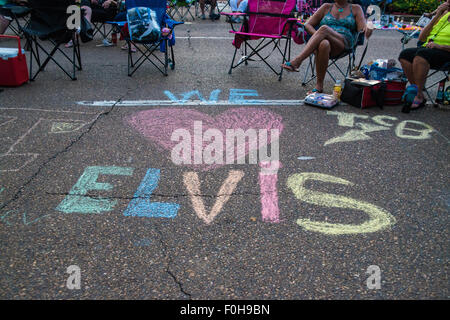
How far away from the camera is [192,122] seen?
13.0 ft

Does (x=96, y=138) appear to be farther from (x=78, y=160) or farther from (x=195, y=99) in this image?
(x=195, y=99)

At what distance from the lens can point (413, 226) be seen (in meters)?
2.40

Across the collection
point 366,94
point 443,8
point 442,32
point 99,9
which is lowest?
point 366,94

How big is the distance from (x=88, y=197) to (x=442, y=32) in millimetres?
4420

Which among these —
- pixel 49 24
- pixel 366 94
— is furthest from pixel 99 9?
pixel 366 94

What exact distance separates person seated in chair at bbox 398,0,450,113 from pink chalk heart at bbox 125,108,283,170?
A: 1.73 metres

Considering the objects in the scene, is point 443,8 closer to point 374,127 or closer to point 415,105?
point 415,105

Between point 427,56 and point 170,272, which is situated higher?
point 427,56

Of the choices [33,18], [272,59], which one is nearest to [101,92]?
[33,18]

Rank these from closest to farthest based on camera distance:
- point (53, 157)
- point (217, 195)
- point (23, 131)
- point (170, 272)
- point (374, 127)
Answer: point (170, 272)
point (217, 195)
point (53, 157)
point (23, 131)
point (374, 127)

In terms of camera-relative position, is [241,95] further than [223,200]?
Yes

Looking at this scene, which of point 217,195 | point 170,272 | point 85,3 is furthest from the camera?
point 85,3

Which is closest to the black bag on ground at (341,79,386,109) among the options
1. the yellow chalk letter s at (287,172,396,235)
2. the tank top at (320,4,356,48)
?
the tank top at (320,4,356,48)

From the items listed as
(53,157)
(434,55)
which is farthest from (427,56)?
(53,157)
